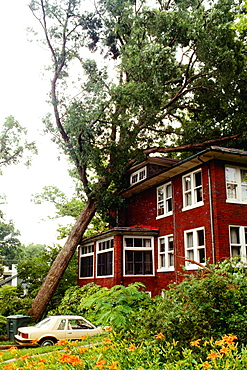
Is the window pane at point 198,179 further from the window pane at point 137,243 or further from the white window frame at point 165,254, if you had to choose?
the window pane at point 137,243

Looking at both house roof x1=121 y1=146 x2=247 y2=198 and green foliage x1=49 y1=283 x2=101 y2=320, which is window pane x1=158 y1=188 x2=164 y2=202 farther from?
green foliage x1=49 y1=283 x2=101 y2=320

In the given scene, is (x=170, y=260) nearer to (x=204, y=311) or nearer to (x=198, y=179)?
(x=198, y=179)

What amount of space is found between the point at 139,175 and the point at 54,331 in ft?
46.8

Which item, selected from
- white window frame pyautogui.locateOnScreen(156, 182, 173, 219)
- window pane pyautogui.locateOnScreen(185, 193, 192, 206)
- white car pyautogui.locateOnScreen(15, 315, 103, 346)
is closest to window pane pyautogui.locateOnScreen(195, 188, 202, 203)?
window pane pyautogui.locateOnScreen(185, 193, 192, 206)

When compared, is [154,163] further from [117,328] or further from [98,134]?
[117,328]

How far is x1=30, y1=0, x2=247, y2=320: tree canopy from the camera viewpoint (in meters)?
19.8

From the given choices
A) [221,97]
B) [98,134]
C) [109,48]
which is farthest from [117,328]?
[109,48]

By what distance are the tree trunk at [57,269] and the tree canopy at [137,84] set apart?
7 cm

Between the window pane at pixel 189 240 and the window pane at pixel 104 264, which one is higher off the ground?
the window pane at pixel 189 240

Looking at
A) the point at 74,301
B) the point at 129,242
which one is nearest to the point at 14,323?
the point at 74,301

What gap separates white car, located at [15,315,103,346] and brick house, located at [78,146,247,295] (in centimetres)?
431

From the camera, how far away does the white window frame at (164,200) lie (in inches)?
830

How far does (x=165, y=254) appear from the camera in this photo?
A: 20609 mm

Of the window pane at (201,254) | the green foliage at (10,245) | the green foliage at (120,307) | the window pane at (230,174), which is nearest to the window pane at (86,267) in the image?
the window pane at (201,254)
